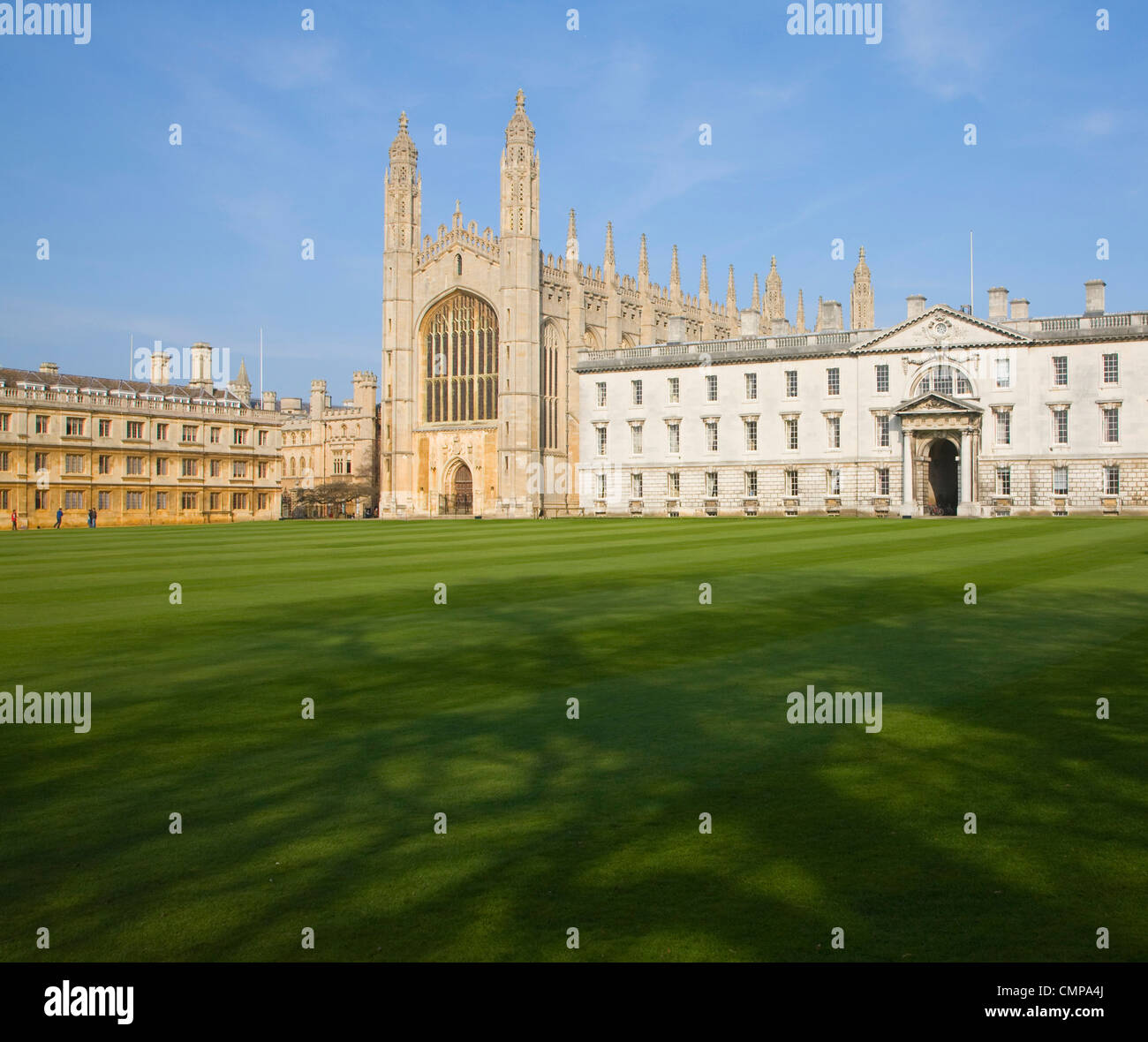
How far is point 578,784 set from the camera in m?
7.32

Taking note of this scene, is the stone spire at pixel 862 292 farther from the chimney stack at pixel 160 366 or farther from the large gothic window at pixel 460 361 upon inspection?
the chimney stack at pixel 160 366

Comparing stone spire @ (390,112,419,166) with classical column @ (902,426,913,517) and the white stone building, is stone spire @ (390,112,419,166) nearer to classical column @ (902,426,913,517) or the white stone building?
the white stone building

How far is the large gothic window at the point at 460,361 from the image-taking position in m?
79.2

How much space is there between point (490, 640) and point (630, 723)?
4527mm

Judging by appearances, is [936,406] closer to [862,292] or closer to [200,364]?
[862,292]

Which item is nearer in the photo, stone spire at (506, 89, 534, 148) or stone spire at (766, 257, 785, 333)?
stone spire at (506, 89, 534, 148)

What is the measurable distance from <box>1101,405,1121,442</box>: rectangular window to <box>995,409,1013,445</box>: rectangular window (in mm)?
4722

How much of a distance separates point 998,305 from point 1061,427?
25.4 feet

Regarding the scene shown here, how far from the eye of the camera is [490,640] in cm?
1328

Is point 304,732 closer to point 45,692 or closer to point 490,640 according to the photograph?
point 45,692

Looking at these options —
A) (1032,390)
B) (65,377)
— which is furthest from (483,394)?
(1032,390)

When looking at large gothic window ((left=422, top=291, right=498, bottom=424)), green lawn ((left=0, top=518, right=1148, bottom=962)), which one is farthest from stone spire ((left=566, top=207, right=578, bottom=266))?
green lawn ((left=0, top=518, right=1148, bottom=962))

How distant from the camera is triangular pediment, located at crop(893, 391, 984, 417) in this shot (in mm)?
60500
